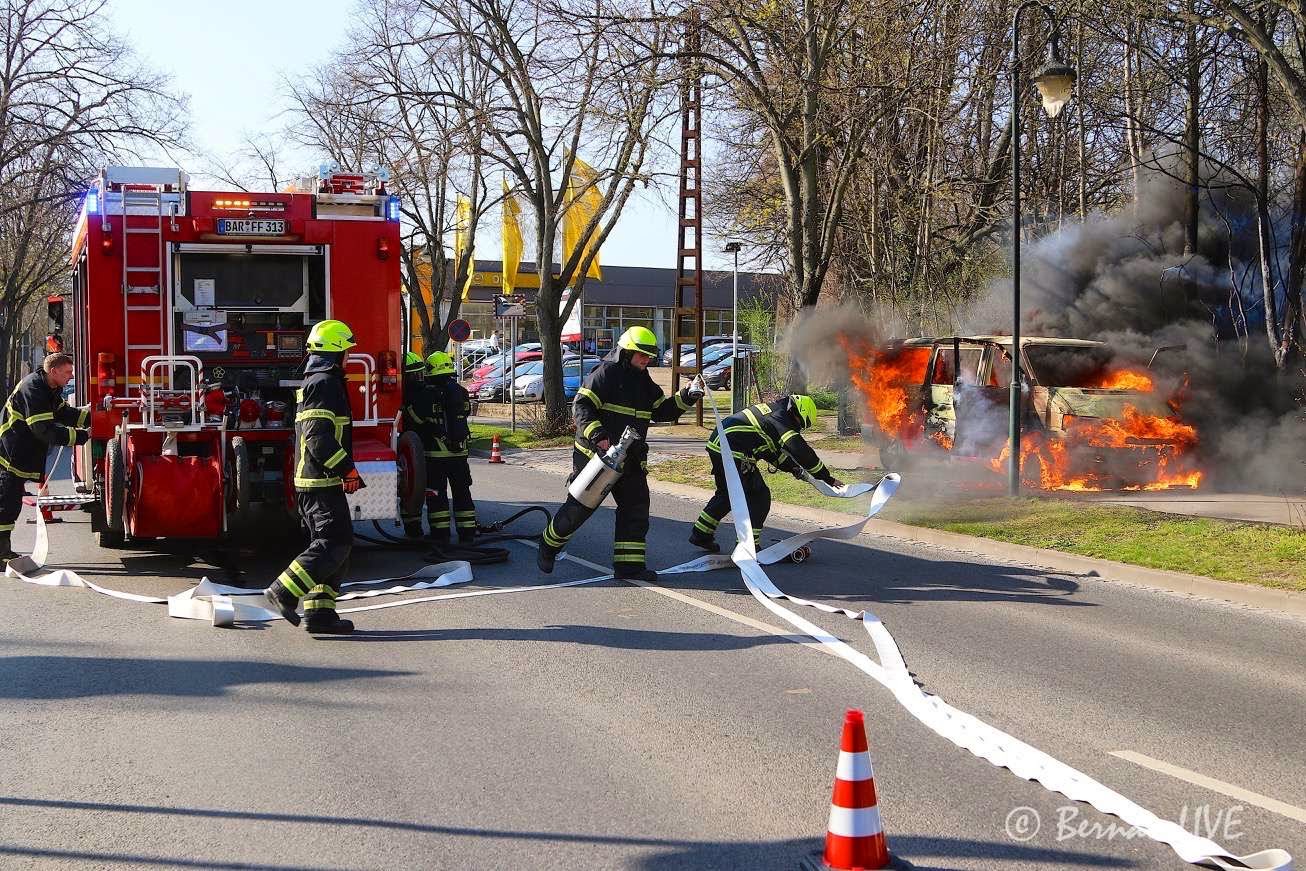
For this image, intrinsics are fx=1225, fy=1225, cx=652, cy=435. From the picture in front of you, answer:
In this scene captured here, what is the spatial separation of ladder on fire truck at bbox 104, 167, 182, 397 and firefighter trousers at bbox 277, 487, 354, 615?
3082mm

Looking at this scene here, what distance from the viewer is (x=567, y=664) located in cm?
667

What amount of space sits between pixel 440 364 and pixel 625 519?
2511mm

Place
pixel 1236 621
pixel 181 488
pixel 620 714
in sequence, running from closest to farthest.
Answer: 1. pixel 620 714
2. pixel 1236 621
3. pixel 181 488

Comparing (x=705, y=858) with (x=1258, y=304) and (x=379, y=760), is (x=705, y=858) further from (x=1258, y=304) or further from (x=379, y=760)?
(x=1258, y=304)

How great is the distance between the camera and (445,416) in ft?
35.0

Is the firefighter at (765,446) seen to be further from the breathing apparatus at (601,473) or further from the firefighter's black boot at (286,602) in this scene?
the firefighter's black boot at (286,602)

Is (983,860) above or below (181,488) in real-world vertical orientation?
below

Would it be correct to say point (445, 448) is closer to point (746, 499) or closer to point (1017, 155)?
point (746, 499)

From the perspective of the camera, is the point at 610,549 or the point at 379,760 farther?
the point at 610,549

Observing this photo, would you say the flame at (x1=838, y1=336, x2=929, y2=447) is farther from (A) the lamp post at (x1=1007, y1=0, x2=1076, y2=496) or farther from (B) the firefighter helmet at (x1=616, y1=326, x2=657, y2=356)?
(B) the firefighter helmet at (x1=616, y1=326, x2=657, y2=356)

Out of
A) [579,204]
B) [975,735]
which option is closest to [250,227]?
[975,735]

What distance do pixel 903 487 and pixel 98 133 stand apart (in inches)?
912

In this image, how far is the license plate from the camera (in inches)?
390

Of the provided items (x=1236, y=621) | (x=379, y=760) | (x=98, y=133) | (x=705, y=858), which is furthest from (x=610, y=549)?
(x=98, y=133)
